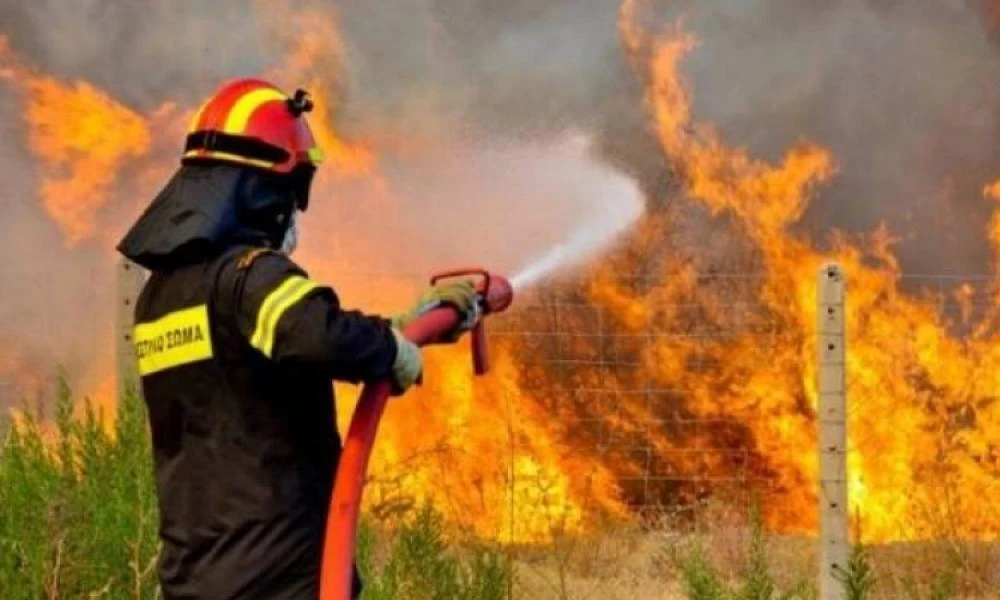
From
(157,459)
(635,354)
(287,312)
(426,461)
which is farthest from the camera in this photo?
(635,354)

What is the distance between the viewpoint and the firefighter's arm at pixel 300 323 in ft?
9.07

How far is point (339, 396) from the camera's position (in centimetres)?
938

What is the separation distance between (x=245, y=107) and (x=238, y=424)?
2.26 ft

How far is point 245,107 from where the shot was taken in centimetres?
311

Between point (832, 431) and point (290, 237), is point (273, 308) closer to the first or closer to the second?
point (290, 237)

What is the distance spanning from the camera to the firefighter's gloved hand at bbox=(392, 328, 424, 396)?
116 inches

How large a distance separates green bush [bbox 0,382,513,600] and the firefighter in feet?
4.46

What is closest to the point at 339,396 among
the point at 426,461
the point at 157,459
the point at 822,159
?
the point at 426,461

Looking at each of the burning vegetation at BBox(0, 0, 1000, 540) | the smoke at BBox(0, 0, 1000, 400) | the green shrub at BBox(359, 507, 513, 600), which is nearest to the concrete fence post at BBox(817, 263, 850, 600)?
the green shrub at BBox(359, 507, 513, 600)

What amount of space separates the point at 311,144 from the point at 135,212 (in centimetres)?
806

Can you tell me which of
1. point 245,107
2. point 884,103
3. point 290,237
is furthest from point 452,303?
point 884,103

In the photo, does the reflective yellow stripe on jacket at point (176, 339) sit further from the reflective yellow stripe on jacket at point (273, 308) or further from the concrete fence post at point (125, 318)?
the concrete fence post at point (125, 318)

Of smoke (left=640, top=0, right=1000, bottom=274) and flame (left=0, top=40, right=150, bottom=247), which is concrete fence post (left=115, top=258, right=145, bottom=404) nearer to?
flame (left=0, top=40, right=150, bottom=247)

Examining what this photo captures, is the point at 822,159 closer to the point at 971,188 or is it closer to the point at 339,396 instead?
the point at 971,188
